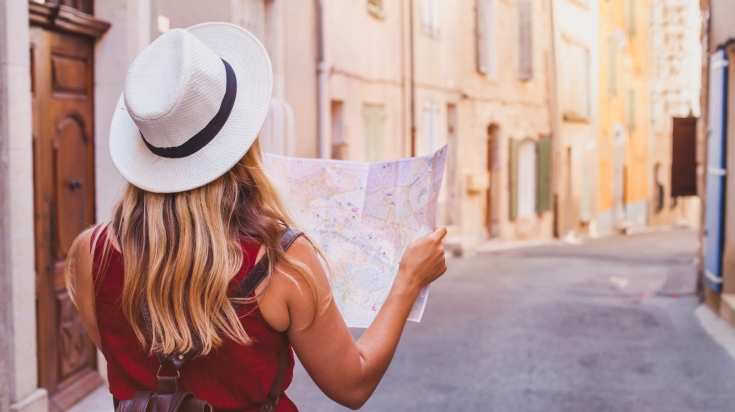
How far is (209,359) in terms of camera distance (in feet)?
5.15

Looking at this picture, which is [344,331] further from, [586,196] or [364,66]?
[586,196]

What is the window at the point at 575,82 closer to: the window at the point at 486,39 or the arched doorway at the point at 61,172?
the window at the point at 486,39

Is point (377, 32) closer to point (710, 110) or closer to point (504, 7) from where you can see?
point (710, 110)

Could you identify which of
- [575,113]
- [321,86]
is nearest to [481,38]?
[575,113]

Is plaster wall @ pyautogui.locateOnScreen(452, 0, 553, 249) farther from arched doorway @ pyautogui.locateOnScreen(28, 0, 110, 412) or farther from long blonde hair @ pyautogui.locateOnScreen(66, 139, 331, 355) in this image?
long blonde hair @ pyautogui.locateOnScreen(66, 139, 331, 355)

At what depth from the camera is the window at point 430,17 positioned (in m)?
14.2

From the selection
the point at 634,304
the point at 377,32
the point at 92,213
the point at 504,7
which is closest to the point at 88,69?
the point at 92,213

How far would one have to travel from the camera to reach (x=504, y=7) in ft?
59.8

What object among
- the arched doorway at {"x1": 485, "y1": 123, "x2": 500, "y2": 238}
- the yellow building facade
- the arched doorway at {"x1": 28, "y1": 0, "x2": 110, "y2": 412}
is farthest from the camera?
the yellow building facade

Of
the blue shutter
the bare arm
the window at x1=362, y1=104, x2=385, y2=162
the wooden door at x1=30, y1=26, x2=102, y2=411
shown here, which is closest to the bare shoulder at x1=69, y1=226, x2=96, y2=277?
the bare arm

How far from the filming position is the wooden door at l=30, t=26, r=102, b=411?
468 centimetres

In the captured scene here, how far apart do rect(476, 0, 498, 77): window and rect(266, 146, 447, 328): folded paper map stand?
1481 cm

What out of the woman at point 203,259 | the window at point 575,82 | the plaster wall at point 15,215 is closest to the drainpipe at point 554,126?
the window at point 575,82

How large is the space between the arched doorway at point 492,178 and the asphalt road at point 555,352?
20.9 feet
